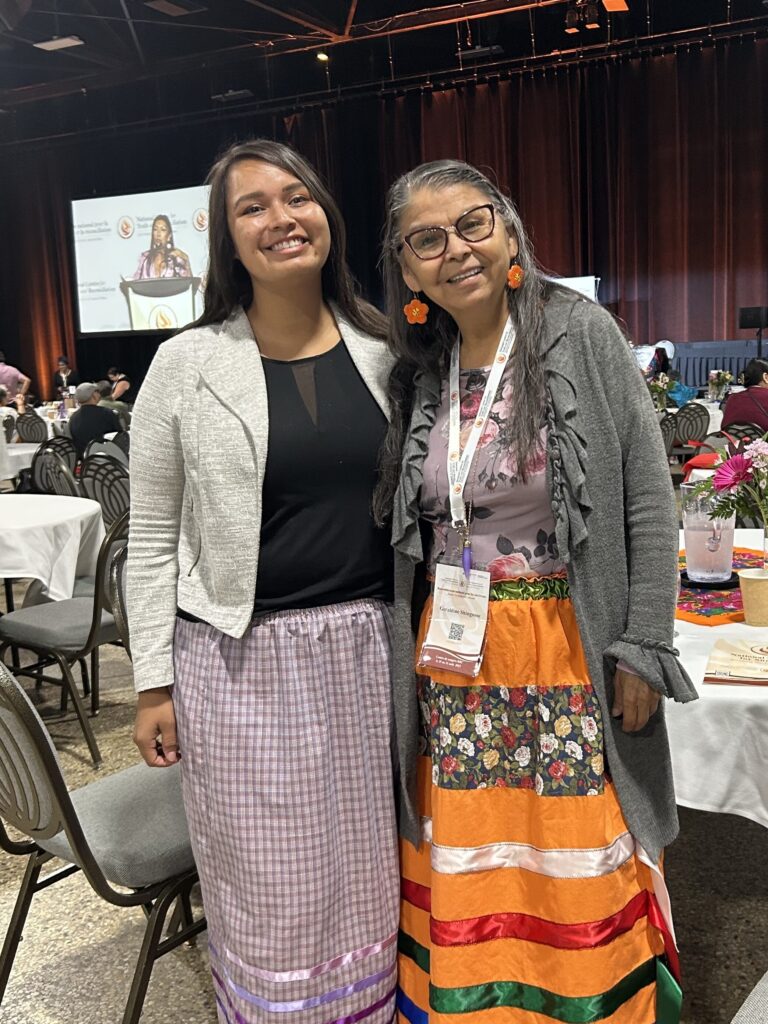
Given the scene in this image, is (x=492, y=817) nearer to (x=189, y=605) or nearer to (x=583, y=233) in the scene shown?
(x=189, y=605)

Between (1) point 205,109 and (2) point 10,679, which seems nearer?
(2) point 10,679

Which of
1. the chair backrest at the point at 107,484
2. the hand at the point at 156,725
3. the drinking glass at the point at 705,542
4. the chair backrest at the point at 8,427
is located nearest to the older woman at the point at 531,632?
the hand at the point at 156,725

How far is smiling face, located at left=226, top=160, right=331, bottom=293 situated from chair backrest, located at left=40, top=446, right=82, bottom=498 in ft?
11.8

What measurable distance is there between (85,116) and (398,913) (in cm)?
1311

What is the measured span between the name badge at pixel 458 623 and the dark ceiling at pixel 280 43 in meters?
8.90

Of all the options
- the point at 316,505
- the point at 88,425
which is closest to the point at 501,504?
the point at 316,505

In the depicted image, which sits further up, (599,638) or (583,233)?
(583,233)

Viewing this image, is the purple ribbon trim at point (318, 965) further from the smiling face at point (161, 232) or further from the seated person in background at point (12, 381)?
the smiling face at point (161, 232)

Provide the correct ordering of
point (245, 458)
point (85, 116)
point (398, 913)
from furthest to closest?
point (85, 116) < point (398, 913) < point (245, 458)

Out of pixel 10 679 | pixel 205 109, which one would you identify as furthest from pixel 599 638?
pixel 205 109

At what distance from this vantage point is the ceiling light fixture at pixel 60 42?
33.1 feet

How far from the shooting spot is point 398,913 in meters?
1.60

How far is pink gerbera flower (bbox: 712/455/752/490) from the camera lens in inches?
69.2

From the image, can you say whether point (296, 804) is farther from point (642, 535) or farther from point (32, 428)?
point (32, 428)
